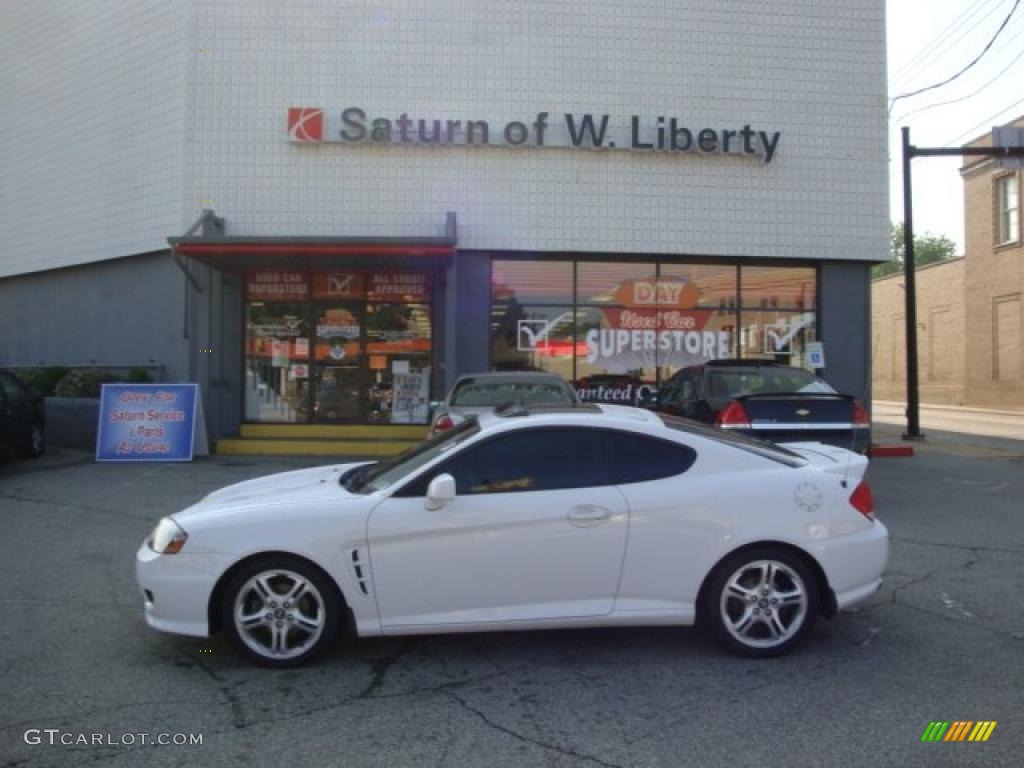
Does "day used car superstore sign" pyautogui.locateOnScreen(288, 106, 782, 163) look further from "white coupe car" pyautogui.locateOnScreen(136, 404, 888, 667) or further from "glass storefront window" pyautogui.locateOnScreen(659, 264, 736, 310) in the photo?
"white coupe car" pyautogui.locateOnScreen(136, 404, 888, 667)

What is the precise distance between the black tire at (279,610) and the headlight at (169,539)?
340mm

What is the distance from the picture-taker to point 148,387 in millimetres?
13680

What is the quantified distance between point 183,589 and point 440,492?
1.46m

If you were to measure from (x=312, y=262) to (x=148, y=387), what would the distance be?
3.47m

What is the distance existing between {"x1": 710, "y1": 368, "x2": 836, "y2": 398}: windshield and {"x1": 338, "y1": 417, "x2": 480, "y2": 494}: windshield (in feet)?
18.0

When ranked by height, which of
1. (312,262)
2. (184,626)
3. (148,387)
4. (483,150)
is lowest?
(184,626)

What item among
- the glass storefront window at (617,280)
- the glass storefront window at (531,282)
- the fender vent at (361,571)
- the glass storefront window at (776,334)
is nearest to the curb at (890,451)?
the glass storefront window at (776,334)

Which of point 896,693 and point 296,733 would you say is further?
point 896,693

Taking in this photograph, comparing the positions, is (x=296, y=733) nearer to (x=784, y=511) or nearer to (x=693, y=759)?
(x=693, y=759)

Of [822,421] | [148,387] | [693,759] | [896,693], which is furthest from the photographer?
[148,387]

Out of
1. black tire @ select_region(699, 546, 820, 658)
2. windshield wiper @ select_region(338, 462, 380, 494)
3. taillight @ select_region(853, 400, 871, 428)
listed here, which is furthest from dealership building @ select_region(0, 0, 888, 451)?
black tire @ select_region(699, 546, 820, 658)

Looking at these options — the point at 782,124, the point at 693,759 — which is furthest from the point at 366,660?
the point at 782,124

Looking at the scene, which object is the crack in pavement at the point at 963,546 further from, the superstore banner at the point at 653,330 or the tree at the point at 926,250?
the tree at the point at 926,250

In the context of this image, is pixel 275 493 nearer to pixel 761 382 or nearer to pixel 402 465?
pixel 402 465
